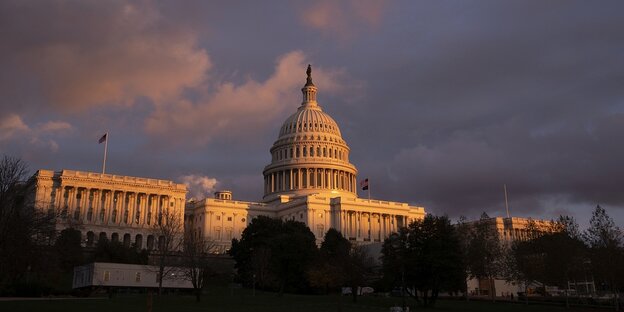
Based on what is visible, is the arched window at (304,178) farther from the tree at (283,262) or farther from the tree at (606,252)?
the tree at (606,252)

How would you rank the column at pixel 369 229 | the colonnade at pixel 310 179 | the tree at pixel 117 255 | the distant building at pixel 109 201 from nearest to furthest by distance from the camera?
the tree at pixel 117 255, the distant building at pixel 109 201, the column at pixel 369 229, the colonnade at pixel 310 179

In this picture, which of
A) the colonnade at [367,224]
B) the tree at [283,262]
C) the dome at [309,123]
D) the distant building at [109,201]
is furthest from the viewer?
the dome at [309,123]

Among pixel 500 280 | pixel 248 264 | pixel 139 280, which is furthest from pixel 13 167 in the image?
pixel 500 280

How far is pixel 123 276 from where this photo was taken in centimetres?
7262

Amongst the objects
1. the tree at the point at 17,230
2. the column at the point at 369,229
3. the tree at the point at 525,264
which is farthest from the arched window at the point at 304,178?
the tree at the point at 17,230

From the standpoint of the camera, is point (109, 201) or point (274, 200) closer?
point (109, 201)

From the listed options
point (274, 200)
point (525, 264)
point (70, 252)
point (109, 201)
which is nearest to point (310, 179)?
point (274, 200)

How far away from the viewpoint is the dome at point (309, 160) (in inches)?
6363

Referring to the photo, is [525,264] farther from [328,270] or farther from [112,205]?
[112,205]

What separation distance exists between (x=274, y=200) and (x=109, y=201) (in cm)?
→ 4594

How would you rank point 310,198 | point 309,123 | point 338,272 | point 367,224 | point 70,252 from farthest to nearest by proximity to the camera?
point 309,123 < point 367,224 < point 310,198 < point 70,252 < point 338,272

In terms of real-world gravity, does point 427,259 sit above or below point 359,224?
below

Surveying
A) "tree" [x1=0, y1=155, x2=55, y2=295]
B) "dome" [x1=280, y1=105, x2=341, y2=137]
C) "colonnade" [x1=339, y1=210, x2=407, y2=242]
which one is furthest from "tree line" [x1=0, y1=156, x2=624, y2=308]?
"dome" [x1=280, y1=105, x2=341, y2=137]

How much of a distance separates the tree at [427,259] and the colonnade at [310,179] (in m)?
96.3
